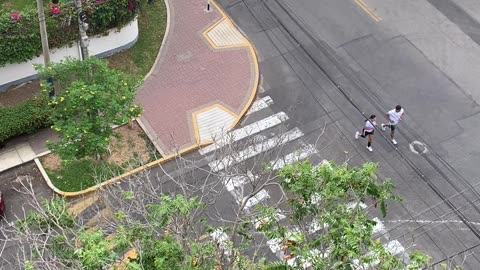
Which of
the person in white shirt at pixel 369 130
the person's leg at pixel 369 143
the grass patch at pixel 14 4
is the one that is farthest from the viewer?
the grass patch at pixel 14 4

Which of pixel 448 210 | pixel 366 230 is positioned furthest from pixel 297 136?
pixel 366 230

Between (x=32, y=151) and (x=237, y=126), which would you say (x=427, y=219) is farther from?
(x=32, y=151)

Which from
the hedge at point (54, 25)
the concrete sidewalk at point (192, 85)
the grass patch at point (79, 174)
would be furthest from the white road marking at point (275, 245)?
the hedge at point (54, 25)

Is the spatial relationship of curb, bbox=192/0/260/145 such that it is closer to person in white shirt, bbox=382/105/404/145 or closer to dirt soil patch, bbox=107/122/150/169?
dirt soil patch, bbox=107/122/150/169

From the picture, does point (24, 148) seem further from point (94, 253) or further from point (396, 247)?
point (396, 247)

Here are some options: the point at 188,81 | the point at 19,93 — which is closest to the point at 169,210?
the point at 188,81

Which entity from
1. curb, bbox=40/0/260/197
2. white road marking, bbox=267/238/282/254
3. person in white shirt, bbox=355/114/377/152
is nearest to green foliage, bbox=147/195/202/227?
white road marking, bbox=267/238/282/254

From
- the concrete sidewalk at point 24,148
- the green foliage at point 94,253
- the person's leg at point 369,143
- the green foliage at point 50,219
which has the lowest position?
the person's leg at point 369,143

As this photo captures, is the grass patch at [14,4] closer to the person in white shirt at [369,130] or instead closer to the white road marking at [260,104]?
the white road marking at [260,104]
